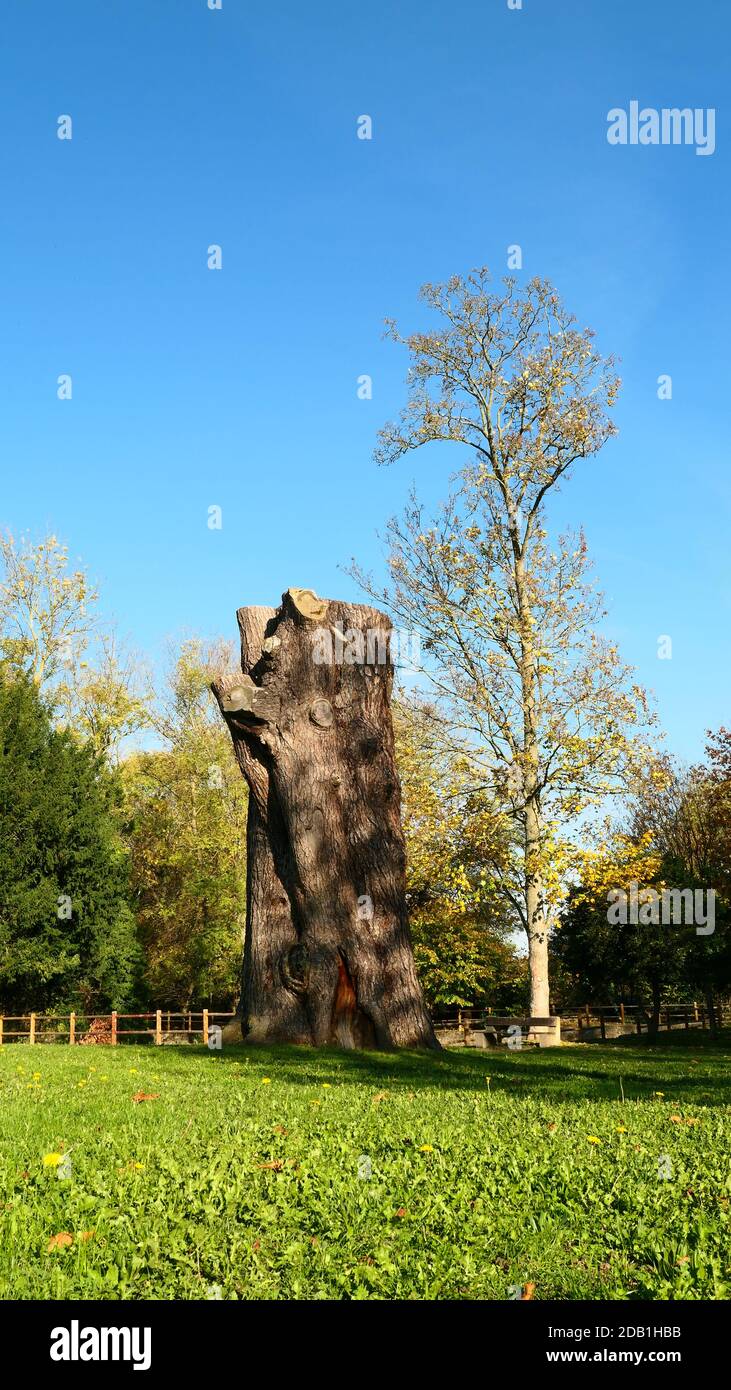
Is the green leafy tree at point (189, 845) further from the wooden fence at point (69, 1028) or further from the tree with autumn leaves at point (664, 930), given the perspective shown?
the tree with autumn leaves at point (664, 930)

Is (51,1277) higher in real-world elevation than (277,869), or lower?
lower

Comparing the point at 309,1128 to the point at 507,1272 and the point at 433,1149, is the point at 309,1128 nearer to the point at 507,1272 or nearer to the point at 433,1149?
the point at 433,1149

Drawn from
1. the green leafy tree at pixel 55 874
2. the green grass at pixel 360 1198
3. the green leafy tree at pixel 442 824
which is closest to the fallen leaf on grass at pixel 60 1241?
the green grass at pixel 360 1198

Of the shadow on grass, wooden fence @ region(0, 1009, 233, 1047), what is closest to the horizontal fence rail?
wooden fence @ region(0, 1009, 233, 1047)

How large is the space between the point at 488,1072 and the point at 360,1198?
28.6ft

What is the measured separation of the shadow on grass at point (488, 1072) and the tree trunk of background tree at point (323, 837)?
82 centimetres

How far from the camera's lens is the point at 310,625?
52.0 ft

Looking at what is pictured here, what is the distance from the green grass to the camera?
388 cm

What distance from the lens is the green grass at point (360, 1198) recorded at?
3.88 metres

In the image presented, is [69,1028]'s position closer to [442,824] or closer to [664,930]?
[442,824]

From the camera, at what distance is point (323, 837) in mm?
15406

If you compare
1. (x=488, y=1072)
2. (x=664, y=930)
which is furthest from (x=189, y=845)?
(x=488, y=1072)

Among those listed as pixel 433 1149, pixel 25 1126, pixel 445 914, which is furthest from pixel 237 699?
pixel 445 914
